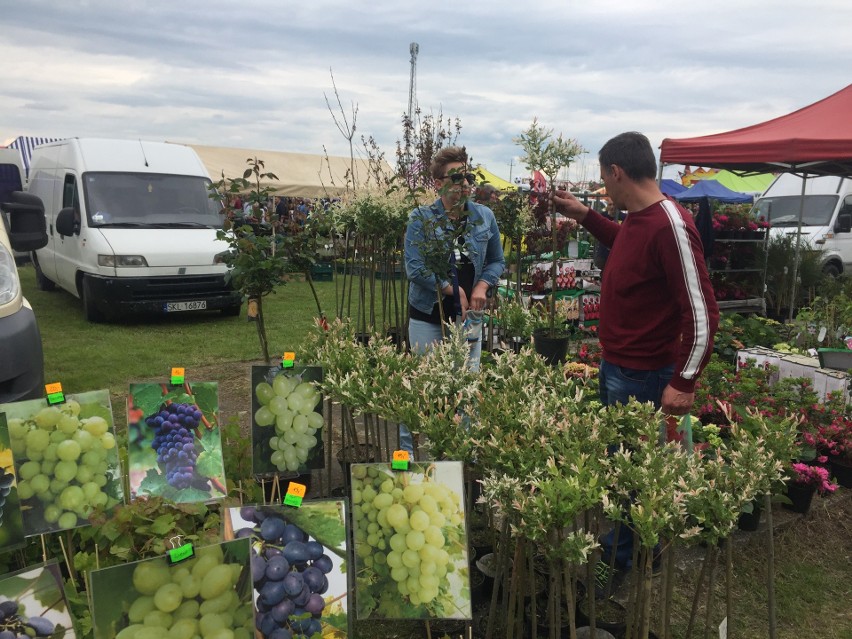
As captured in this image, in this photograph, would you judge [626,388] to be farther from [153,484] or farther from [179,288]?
[179,288]

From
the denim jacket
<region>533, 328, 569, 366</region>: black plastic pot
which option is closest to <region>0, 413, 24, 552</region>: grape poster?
the denim jacket

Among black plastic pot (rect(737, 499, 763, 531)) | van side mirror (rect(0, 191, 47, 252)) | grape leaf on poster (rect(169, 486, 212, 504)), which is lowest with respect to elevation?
black plastic pot (rect(737, 499, 763, 531))

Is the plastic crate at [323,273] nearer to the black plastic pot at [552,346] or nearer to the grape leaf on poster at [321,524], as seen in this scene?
the black plastic pot at [552,346]

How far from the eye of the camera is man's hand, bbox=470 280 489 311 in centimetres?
356

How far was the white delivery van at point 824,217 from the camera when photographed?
38.0ft

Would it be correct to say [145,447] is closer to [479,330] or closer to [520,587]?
[520,587]

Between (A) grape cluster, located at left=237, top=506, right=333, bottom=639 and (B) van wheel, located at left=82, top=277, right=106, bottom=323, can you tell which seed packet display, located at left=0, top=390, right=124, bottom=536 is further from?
(B) van wheel, located at left=82, top=277, right=106, bottom=323

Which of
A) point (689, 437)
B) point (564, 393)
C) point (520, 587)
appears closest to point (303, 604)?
point (520, 587)

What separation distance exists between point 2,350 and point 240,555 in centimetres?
229

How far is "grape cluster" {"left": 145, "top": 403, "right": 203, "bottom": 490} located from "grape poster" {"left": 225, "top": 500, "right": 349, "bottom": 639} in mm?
610

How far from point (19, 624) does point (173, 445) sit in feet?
2.86

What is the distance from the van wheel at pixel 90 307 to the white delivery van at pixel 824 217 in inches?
412

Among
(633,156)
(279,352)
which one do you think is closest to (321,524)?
(633,156)

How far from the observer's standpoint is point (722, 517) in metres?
1.77
